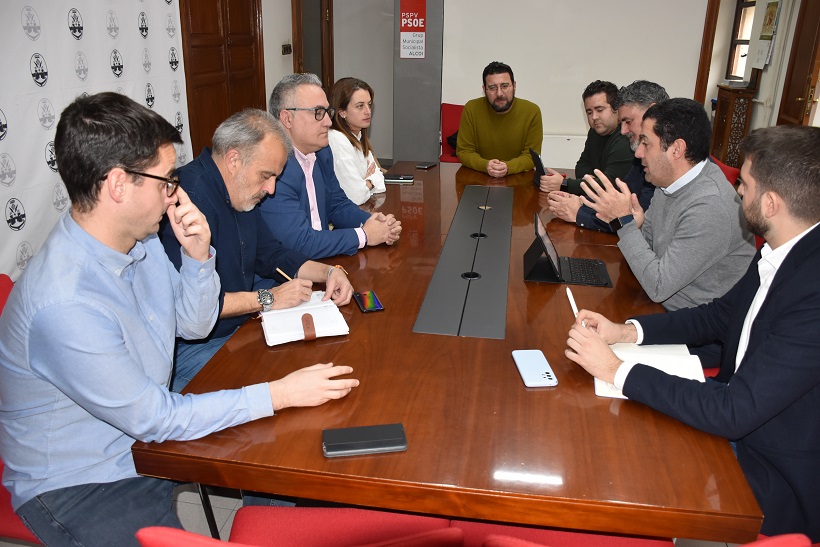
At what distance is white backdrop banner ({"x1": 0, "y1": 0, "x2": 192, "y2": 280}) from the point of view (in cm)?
261

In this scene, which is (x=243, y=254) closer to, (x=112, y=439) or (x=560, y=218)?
(x=112, y=439)

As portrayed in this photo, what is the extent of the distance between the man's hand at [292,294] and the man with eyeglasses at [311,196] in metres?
0.43

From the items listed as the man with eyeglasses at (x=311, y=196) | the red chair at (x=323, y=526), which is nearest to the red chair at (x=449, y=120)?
the man with eyeglasses at (x=311, y=196)

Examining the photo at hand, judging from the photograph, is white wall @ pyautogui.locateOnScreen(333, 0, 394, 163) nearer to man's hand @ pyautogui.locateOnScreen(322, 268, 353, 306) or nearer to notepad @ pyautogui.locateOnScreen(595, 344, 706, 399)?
man's hand @ pyautogui.locateOnScreen(322, 268, 353, 306)

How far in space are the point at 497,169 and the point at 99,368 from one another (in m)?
2.92

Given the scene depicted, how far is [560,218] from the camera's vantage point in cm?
296

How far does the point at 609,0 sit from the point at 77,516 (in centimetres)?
589

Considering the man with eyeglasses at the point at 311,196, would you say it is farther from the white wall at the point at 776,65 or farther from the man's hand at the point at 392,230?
the white wall at the point at 776,65

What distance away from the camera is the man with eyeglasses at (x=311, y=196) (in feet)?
7.94

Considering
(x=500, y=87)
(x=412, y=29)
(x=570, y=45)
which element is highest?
(x=412, y=29)

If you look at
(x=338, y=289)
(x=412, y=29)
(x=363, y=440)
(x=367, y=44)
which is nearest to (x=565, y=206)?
(x=338, y=289)

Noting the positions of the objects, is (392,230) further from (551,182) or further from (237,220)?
(551,182)

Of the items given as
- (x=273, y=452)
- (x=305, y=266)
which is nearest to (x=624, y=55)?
(x=305, y=266)

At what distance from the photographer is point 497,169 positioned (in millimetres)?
3775
